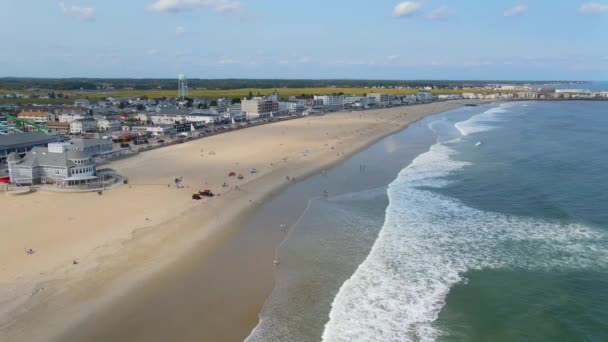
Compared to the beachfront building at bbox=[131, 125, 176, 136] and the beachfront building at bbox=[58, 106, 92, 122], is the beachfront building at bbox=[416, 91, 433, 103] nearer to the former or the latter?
the beachfront building at bbox=[131, 125, 176, 136]

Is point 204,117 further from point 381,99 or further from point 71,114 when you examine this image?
point 381,99

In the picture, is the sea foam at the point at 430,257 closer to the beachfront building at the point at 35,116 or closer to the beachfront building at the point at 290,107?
the beachfront building at the point at 35,116

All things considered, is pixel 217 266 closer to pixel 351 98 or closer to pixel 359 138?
pixel 359 138

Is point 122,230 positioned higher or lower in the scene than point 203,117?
lower

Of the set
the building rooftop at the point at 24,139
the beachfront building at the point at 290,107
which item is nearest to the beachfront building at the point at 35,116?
the building rooftop at the point at 24,139

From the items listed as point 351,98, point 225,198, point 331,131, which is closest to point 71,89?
point 351,98

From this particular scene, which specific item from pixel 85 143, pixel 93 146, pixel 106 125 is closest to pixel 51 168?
pixel 85 143

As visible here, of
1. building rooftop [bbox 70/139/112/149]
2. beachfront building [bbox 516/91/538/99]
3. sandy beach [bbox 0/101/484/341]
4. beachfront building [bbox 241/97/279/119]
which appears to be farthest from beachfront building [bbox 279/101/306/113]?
beachfront building [bbox 516/91/538/99]
